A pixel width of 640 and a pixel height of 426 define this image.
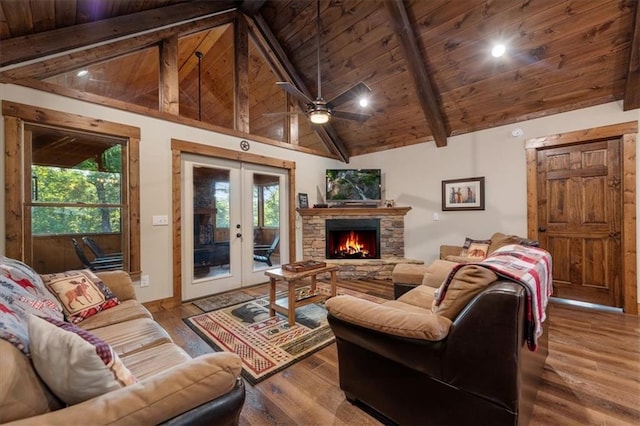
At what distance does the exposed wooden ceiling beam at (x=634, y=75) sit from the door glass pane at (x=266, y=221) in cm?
465

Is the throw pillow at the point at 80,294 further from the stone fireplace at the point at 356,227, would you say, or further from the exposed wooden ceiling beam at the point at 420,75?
the exposed wooden ceiling beam at the point at 420,75

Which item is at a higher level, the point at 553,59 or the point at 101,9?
the point at 101,9

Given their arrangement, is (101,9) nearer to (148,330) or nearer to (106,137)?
(106,137)

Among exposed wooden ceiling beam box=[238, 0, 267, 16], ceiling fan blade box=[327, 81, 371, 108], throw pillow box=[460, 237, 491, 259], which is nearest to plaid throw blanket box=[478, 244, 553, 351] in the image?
ceiling fan blade box=[327, 81, 371, 108]

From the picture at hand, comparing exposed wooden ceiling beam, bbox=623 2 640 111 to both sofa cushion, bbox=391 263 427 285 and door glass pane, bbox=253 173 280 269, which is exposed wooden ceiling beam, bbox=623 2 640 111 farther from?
door glass pane, bbox=253 173 280 269

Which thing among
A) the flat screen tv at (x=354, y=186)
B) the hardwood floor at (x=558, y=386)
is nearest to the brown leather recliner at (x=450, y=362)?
the hardwood floor at (x=558, y=386)

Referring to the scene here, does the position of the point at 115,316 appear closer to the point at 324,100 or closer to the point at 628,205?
the point at 324,100

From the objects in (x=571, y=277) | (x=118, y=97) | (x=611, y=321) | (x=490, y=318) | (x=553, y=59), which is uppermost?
(x=553, y=59)

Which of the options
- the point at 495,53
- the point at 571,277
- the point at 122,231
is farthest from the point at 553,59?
the point at 122,231

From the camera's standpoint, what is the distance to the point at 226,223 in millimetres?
4234

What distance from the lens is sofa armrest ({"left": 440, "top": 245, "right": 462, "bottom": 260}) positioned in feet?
14.4

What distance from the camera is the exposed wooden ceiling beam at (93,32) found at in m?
2.55

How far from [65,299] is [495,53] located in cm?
482

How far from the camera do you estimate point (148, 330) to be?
179 centimetres
